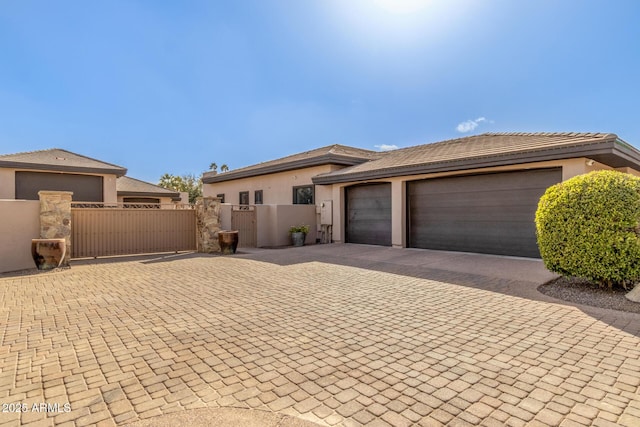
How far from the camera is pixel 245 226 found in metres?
15.2

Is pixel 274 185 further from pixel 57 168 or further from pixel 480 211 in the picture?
pixel 480 211

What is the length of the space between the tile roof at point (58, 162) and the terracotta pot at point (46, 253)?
28.1ft

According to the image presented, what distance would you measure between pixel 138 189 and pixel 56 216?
14.3 meters

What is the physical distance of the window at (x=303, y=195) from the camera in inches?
683

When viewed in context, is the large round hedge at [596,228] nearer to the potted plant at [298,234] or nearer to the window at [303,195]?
the potted plant at [298,234]

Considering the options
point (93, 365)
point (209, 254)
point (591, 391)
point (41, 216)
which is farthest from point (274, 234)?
point (591, 391)

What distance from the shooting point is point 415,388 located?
2.97 m

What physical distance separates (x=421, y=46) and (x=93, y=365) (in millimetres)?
13299

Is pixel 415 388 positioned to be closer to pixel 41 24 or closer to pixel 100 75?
pixel 41 24

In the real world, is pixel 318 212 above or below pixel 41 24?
below

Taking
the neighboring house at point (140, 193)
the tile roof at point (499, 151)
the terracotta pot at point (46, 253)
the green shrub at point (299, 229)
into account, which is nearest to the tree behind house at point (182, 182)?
the neighboring house at point (140, 193)

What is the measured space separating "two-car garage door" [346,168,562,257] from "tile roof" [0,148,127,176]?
13.7 m

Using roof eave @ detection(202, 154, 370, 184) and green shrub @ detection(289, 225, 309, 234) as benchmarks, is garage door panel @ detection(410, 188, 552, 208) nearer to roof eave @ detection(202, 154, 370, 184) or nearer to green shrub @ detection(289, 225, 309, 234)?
roof eave @ detection(202, 154, 370, 184)

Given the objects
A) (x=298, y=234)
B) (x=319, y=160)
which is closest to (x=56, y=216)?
(x=298, y=234)
